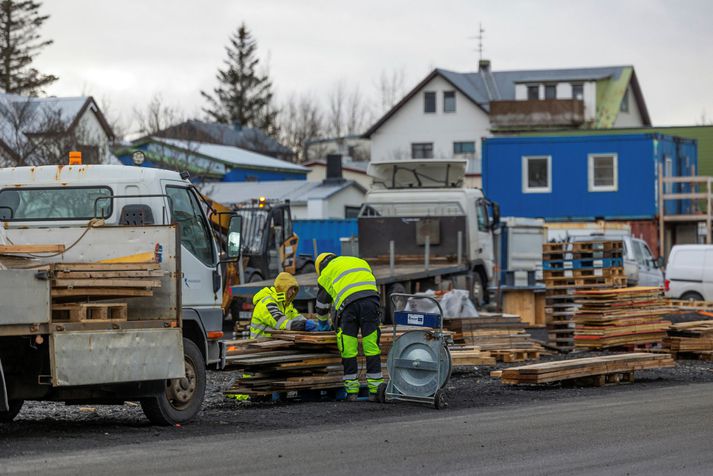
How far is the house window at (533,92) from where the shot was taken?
76875 millimetres

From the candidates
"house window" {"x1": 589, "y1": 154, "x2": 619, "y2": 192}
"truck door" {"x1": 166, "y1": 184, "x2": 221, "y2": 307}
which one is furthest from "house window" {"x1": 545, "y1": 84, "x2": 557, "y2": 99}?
"truck door" {"x1": 166, "y1": 184, "x2": 221, "y2": 307}

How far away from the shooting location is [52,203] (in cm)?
1291

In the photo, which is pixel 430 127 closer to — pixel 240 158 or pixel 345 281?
pixel 240 158

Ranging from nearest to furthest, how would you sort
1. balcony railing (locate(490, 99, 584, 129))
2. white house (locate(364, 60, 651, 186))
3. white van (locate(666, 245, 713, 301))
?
white van (locate(666, 245, 713, 301)), balcony railing (locate(490, 99, 584, 129)), white house (locate(364, 60, 651, 186))

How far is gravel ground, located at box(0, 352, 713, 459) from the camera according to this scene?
11.3 m

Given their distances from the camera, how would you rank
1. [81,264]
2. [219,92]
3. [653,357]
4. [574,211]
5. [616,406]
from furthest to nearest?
[219,92] < [574,211] < [653,357] < [616,406] < [81,264]

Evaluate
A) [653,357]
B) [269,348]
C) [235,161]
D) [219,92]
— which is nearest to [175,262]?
[269,348]

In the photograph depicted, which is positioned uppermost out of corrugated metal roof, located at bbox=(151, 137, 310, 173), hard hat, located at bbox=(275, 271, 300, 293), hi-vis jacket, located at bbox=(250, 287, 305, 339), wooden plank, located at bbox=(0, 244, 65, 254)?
corrugated metal roof, located at bbox=(151, 137, 310, 173)

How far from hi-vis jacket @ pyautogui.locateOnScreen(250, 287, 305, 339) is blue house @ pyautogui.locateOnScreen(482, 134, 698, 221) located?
30594mm

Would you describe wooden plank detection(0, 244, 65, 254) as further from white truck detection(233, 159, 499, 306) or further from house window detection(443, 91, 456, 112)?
house window detection(443, 91, 456, 112)

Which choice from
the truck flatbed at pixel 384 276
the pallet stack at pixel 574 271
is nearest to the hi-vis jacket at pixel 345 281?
the truck flatbed at pixel 384 276

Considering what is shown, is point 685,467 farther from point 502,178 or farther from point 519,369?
point 502,178

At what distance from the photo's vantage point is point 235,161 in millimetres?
66125

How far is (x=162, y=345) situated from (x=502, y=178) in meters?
35.8
